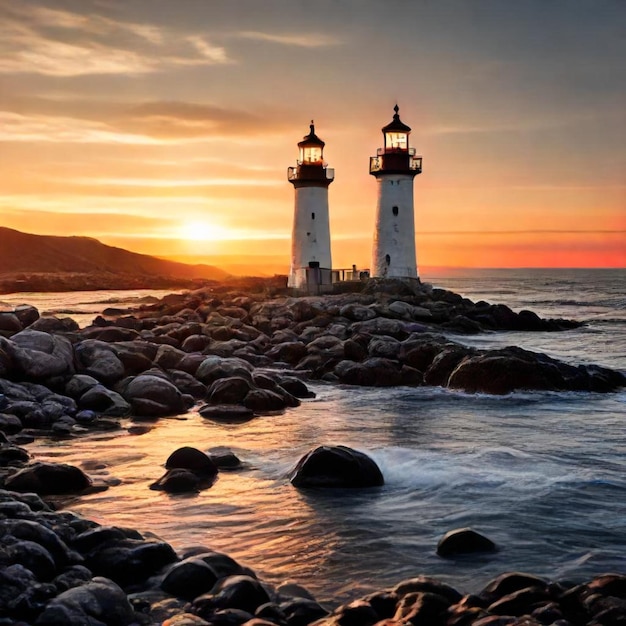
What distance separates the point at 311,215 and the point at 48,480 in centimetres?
2778

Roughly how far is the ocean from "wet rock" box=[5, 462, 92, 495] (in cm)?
28

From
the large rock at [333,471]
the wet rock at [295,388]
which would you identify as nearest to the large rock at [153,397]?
the wet rock at [295,388]

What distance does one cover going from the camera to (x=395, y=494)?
28.7ft

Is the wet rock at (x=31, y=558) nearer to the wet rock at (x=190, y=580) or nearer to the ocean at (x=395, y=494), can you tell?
the wet rock at (x=190, y=580)

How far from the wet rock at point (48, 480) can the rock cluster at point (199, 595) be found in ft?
6.13

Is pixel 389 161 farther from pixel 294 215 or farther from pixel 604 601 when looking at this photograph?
pixel 604 601

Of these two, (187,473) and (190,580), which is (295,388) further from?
(190,580)

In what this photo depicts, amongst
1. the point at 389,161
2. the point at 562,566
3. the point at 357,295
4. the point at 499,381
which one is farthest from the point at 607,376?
the point at 389,161

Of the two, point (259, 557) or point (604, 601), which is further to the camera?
point (259, 557)

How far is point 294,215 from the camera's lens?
35812 mm

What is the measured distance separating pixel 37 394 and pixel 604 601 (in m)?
9.85

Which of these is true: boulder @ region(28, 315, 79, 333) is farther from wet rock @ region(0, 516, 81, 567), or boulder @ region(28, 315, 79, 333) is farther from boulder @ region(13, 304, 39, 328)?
wet rock @ region(0, 516, 81, 567)

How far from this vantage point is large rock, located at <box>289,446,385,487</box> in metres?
8.84

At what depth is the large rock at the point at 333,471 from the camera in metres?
8.84
